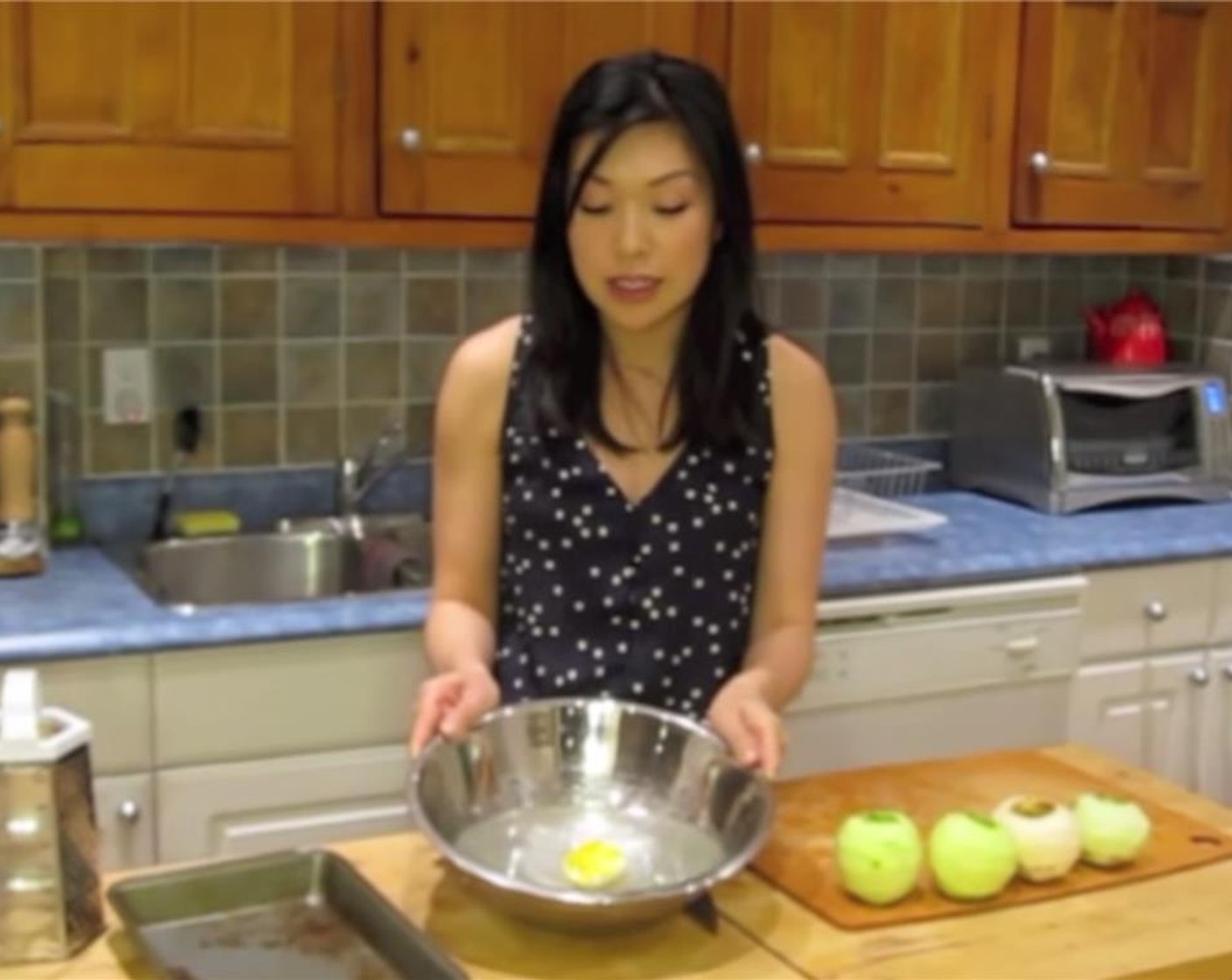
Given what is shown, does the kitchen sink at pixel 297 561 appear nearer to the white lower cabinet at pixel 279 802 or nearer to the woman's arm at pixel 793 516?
the white lower cabinet at pixel 279 802

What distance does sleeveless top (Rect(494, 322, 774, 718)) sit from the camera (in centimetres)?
190

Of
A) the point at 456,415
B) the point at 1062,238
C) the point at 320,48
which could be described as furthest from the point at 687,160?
the point at 1062,238

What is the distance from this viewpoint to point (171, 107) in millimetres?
2486

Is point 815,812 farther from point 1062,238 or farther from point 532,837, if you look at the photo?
point 1062,238

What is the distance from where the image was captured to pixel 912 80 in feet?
9.90

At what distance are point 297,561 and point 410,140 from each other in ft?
2.28

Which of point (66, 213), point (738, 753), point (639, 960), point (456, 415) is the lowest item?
point (639, 960)

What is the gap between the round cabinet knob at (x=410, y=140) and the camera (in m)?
2.62

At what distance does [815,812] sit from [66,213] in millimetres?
1343

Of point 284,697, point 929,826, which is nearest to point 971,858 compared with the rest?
point 929,826

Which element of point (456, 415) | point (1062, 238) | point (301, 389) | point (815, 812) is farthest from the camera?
point (1062, 238)

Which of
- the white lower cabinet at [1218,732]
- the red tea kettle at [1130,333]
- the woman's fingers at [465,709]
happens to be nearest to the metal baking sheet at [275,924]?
the woman's fingers at [465,709]

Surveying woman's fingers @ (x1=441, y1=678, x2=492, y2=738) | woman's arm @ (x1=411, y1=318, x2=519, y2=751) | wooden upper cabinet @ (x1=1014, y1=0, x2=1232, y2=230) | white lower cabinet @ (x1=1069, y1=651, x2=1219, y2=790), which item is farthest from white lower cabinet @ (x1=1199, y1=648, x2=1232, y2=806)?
woman's fingers @ (x1=441, y1=678, x2=492, y2=738)

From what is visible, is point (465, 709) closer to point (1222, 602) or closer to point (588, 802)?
point (588, 802)
